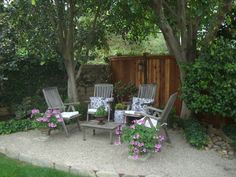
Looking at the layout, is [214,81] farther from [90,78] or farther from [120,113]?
[90,78]

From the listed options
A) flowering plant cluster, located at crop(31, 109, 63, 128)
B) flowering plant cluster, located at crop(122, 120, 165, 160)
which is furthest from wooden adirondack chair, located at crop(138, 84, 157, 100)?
flowering plant cluster, located at crop(122, 120, 165, 160)

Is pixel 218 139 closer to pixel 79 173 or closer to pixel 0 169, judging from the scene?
pixel 79 173

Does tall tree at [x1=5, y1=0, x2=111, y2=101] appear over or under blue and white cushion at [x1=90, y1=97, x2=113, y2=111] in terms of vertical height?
over

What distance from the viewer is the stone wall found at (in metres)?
9.09

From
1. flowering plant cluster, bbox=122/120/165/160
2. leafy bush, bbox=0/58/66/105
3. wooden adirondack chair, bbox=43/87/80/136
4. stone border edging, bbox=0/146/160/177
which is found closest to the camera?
stone border edging, bbox=0/146/160/177

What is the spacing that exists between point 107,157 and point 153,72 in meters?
3.75

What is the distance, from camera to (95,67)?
9422 mm

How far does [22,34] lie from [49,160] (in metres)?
3.72

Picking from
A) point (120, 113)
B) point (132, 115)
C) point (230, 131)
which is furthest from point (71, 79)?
point (230, 131)

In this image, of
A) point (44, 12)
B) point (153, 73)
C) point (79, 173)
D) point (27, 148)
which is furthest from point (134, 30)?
point (79, 173)

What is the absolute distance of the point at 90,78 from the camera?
9273 millimetres

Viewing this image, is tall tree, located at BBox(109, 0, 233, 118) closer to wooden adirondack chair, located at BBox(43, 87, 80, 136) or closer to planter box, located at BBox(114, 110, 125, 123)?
planter box, located at BBox(114, 110, 125, 123)

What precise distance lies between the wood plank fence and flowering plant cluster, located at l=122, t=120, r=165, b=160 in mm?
2991

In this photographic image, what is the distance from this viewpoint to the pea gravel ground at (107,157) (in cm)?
421
